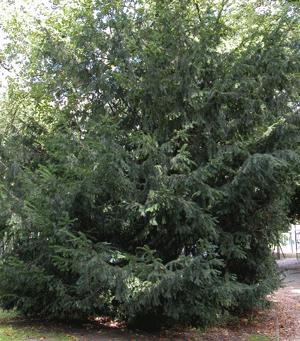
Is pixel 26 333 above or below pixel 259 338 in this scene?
above

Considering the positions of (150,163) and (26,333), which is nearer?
(26,333)

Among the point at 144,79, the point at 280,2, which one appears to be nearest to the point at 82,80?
the point at 144,79

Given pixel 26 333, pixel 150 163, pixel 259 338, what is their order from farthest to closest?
pixel 259 338, pixel 150 163, pixel 26 333

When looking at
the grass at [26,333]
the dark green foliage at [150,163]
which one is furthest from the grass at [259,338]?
the grass at [26,333]

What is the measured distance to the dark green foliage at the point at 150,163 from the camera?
7488 mm

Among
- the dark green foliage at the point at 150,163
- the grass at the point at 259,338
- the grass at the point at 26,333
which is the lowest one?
the grass at the point at 259,338

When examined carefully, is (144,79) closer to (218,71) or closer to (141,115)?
(141,115)

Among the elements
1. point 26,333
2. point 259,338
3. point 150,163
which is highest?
point 150,163

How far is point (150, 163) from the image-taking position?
805 cm

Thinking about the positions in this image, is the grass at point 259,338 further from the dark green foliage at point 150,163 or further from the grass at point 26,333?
the grass at point 26,333

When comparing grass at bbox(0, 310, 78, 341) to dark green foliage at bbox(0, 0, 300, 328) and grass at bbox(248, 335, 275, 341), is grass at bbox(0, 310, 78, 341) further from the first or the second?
grass at bbox(248, 335, 275, 341)

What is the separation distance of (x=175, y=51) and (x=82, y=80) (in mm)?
2155

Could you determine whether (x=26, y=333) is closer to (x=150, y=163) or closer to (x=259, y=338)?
(x=150, y=163)

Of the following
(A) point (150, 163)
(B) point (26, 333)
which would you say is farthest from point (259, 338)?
(B) point (26, 333)
